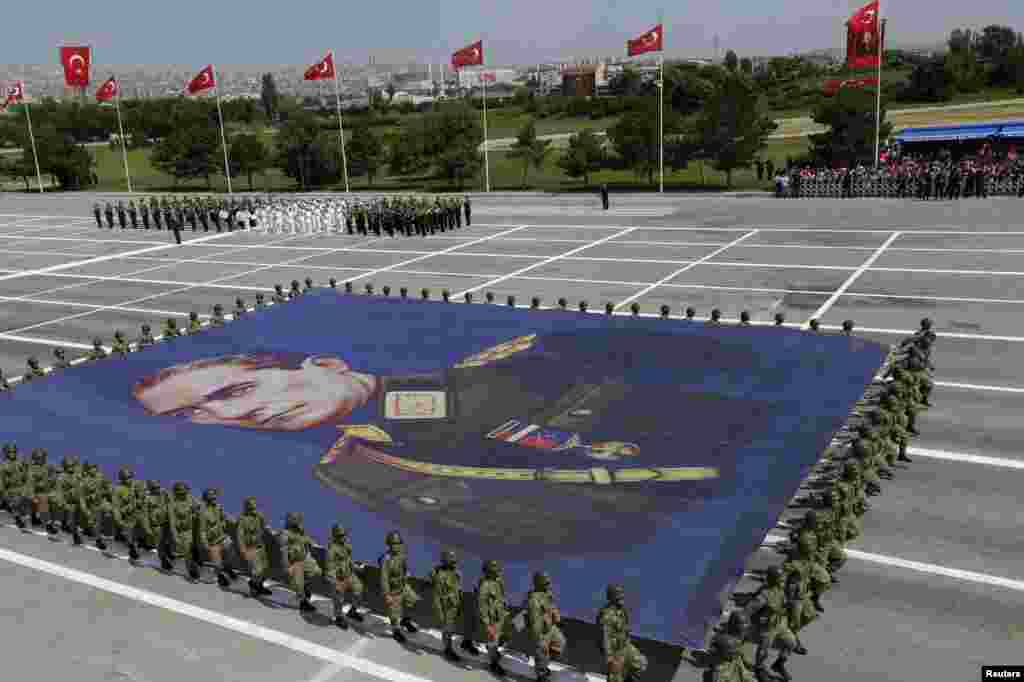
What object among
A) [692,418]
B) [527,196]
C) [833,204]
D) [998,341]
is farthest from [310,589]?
[527,196]

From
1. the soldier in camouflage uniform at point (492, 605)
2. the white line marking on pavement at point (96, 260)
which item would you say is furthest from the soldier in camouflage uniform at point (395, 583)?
the white line marking on pavement at point (96, 260)

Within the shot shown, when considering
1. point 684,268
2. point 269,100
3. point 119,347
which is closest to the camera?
point 119,347

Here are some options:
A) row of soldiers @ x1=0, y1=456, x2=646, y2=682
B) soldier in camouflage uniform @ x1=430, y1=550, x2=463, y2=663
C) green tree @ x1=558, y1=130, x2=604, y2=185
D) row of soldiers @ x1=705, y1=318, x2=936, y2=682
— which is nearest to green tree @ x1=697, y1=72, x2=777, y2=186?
green tree @ x1=558, y1=130, x2=604, y2=185

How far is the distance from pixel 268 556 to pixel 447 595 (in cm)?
320

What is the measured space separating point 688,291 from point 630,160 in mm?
30333

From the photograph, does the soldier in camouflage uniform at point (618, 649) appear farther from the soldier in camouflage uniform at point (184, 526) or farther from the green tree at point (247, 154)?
the green tree at point (247, 154)

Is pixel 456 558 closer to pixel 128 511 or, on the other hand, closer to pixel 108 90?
pixel 128 511

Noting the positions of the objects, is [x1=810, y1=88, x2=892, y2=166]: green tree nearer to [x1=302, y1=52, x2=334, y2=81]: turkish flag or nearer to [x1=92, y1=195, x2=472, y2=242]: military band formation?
[x1=92, y1=195, x2=472, y2=242]: military band formation

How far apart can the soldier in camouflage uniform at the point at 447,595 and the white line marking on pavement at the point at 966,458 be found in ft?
30.1

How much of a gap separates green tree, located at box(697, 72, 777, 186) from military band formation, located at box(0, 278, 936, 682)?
123 feet

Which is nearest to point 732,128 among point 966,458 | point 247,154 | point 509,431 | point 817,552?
point 966,458

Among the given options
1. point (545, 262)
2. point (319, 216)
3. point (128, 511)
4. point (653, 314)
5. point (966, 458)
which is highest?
point (319, 216)

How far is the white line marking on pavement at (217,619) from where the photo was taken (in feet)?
33.2

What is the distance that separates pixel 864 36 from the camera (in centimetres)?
4303
